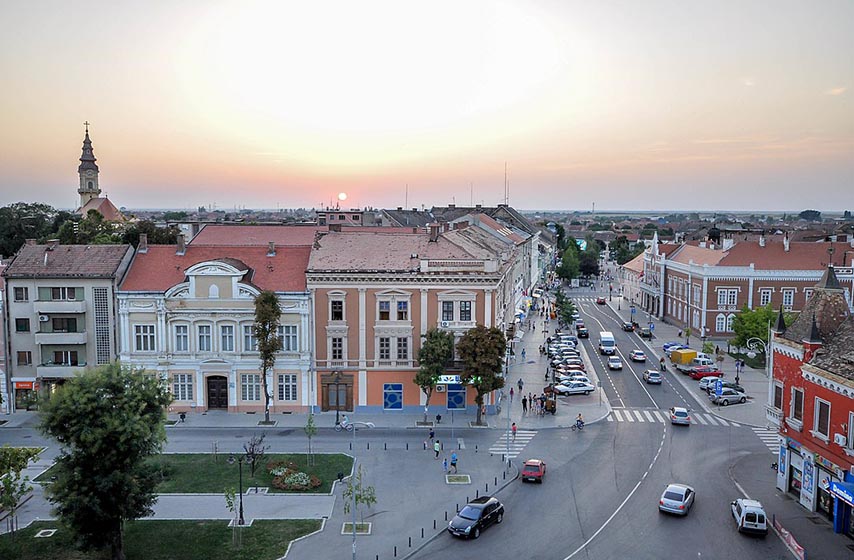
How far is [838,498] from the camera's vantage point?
33062mm

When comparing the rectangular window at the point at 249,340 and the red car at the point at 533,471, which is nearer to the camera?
the red car at the point at 533,471

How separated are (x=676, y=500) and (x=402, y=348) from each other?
23810 mm

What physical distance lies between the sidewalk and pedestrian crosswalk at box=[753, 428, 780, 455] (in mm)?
1058

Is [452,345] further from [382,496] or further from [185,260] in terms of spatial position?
[185,260]

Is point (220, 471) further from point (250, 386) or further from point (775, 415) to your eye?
point (775, 415)

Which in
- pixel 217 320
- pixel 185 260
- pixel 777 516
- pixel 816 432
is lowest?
pixel 777 516

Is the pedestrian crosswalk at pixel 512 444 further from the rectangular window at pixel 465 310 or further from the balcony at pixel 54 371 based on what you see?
the balcony at pixel 54 371

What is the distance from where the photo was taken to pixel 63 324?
53375 mm

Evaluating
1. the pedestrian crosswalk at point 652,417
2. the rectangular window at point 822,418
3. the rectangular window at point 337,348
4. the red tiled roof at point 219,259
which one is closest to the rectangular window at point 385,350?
the rectangular window at point 337,348

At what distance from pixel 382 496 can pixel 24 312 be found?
110 ft

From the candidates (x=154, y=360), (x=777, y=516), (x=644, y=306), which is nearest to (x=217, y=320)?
(x=154, y=360)

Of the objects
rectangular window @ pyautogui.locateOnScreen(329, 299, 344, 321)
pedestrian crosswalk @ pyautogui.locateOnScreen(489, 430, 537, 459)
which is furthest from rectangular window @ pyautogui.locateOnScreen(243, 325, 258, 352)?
pedestrian crosswalk @ pyautogui.locateOnScreen(489, 430, 537, 459)

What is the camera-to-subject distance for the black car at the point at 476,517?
32.2 m

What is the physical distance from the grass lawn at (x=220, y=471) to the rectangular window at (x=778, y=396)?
2441 centimetres
